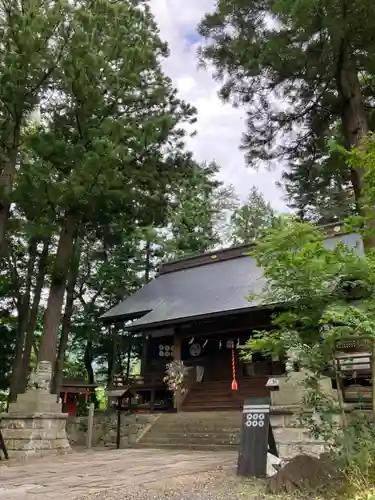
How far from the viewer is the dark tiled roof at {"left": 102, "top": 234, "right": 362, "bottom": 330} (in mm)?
13336

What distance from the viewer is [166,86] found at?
15000 millimetres

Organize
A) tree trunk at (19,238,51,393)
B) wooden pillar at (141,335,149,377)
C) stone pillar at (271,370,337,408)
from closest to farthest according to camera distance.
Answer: stone pillar at (271,370,337,408)
tree trunk at (19,238,51,393)
wooden pillar at (141,335,149,377)

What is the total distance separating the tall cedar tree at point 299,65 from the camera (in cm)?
859

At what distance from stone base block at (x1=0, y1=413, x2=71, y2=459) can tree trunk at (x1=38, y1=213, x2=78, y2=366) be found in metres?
2.17

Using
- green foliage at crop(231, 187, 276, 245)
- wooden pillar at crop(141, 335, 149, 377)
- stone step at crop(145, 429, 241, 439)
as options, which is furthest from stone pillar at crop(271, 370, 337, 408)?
green foliage at crop(231, 187, 276, 245)

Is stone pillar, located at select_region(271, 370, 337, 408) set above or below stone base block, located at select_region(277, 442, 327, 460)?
above

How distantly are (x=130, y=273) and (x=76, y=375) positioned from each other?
885 centimetres

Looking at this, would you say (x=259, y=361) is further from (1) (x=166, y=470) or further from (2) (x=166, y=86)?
(2) (x=166, y=86)

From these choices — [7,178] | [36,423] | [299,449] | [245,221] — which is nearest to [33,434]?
[36,423]

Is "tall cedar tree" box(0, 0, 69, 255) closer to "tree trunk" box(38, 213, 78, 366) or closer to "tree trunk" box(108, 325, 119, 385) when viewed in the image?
"tree trunk" box(38, 213, 78, 366)

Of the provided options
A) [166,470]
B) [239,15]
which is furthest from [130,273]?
[166,470]

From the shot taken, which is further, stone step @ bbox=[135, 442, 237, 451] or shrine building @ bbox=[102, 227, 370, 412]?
shrine building @ bbox=[102, 227, 370, 412]

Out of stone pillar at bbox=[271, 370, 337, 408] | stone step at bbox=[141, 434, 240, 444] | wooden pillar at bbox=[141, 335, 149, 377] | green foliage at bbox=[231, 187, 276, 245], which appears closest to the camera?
stone pillar at bbox=[271, 370, 337, 408]

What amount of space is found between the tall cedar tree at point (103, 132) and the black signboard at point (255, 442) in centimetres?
707
